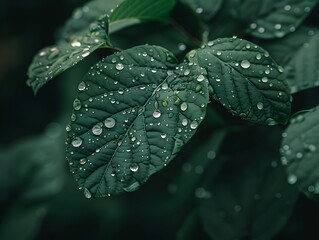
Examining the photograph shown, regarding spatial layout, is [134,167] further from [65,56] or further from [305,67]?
[305,67]

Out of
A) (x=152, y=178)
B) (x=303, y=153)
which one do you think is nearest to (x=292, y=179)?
(x=303, y=153)

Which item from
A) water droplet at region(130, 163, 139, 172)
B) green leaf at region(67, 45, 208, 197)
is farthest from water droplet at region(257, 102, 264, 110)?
water droplet at region(130, 163, 139, 172)

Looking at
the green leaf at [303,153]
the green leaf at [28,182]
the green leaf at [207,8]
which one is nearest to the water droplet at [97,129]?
the green leaf at [303,153]

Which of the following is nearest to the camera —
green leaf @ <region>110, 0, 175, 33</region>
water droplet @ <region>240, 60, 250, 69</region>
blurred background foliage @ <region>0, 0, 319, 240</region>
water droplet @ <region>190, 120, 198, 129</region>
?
water droplet @ <region>190, 120, 198, 129</region>

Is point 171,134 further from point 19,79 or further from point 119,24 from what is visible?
point 19,79

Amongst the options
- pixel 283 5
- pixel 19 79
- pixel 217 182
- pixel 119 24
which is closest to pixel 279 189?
pixel 217 182

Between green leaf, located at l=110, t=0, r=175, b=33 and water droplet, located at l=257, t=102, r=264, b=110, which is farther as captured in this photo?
green leaf, located at l=110, t=0, r=175, b=33

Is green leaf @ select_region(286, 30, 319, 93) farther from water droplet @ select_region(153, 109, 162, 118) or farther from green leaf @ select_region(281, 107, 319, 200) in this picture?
water droplet @ select_region(153, 109, 162, 118)
